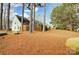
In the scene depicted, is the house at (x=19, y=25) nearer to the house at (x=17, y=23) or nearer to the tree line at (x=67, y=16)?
the house at (x=17, y=23)

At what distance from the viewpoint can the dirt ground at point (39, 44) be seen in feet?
6.60

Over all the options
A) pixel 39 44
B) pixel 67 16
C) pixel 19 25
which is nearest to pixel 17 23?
pixel 19 25

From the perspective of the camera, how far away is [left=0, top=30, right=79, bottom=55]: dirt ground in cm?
201

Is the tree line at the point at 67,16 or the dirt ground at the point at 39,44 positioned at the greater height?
the tree line at the point at 67,16

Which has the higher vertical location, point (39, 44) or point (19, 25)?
point (19, 25)

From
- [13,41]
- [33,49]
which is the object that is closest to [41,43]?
[33,49]

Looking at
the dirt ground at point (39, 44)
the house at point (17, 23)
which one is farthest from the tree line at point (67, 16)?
the house at point (17, 23)

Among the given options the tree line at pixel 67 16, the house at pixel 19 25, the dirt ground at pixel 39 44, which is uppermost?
the tree line at pixel 67 16

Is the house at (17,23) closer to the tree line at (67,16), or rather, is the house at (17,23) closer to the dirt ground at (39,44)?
the dirt ground at (39,44)

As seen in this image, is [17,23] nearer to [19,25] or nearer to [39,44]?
[19,25]

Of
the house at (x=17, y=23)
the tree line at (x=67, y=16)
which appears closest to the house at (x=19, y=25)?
the house at (x=17, y=23)

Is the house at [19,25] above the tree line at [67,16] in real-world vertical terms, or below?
below

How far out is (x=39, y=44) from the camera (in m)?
2.02
